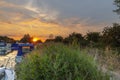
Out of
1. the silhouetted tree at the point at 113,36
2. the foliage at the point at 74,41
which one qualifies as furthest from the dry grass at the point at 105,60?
the silhouetted tree at the point at 113,36

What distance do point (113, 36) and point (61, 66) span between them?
21.6 metres

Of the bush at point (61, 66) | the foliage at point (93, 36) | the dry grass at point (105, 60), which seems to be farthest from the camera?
the foliage at point (93, 36)

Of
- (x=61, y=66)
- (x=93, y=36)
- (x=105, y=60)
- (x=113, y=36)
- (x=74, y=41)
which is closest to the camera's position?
(x=61, y=66)

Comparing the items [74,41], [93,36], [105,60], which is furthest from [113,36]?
[74,41]

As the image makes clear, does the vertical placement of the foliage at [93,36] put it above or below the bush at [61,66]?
above

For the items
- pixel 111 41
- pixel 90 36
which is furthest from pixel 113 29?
pixel 90 36

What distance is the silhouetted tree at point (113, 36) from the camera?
27.5 metres

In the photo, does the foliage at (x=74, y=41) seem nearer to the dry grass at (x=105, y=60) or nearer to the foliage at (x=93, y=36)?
the dry grass at (x=105, y=60)

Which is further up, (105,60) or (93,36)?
(93,36)

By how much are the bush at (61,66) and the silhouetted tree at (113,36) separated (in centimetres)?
2048

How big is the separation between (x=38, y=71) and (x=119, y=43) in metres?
21.2

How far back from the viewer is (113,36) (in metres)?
27.9

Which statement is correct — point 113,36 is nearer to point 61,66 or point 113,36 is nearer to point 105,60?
point 105,60

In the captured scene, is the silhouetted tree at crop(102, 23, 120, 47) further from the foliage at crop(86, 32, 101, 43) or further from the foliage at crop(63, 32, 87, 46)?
the foliage at crop(63, 32, 87, 46)
